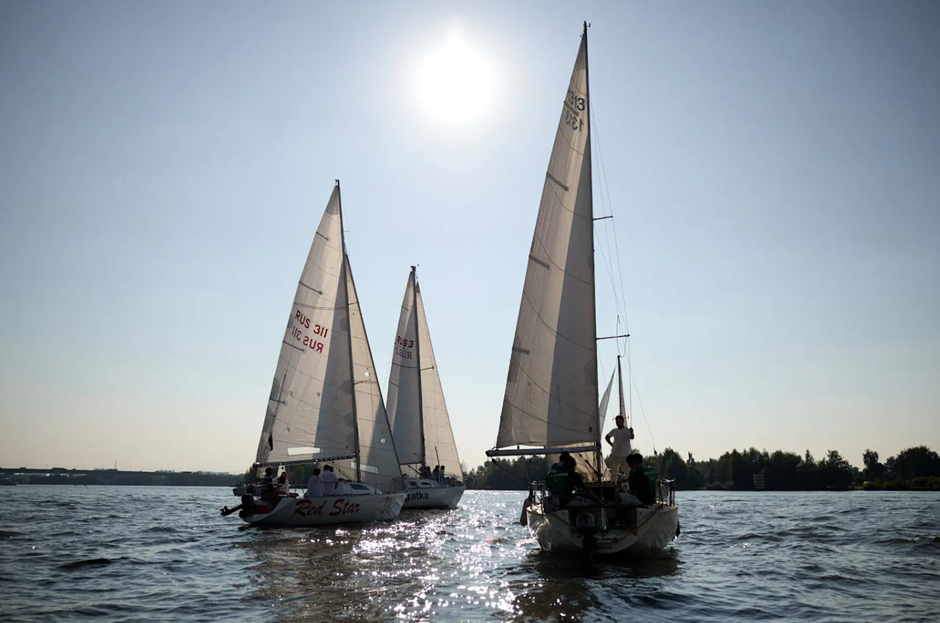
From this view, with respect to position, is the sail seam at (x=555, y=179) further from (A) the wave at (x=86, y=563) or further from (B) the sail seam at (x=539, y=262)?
(A) the wave at (x=86, y=563)

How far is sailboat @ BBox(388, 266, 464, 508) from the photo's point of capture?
42219mm

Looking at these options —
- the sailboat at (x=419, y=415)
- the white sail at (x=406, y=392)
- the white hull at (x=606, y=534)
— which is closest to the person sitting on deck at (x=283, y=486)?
the sailboat at (x=419, y=415)

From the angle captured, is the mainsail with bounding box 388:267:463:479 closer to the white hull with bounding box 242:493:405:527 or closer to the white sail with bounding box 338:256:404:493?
the white sail with bounding box 338:256:404:493

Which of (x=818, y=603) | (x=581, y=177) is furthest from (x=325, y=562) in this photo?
(x=581, y=177)

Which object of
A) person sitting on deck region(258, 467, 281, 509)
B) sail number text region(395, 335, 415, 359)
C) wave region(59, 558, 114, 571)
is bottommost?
wave region(59, 558, 114, 571)

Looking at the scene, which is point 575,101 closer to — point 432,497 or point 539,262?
point 539,262

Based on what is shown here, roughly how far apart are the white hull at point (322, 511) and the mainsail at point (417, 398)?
14.3m

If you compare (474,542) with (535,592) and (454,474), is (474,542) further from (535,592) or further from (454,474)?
(454,474)

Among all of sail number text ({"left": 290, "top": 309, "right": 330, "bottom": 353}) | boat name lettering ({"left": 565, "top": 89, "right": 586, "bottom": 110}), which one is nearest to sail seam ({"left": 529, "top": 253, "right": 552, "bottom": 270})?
boat name lettering ({"left": 565, "top": 89, "right": 586, "bottom": 110})

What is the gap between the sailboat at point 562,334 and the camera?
1909 cm

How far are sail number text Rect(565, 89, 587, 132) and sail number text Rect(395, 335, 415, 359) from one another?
25.6 metres

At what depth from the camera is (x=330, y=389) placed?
31.3 meters

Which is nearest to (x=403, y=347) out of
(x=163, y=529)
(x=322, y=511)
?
(x=322, y=511)

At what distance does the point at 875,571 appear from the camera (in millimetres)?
16844
